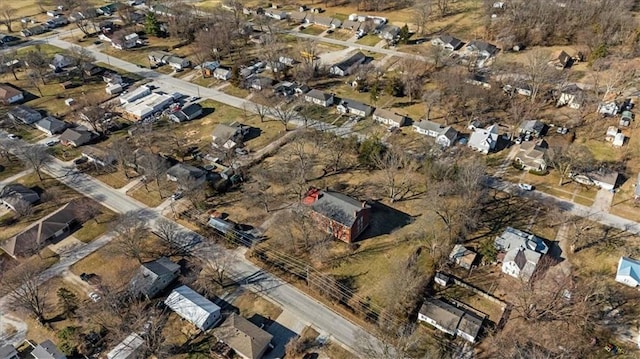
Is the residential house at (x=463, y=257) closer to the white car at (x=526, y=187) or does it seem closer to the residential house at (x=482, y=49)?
the white car at (x=526, y=187)

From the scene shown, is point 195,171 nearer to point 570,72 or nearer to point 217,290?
point 217,290

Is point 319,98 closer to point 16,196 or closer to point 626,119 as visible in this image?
point 16,196

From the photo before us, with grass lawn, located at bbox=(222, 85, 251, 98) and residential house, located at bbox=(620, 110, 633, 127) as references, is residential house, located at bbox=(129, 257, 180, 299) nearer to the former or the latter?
grass lawn, located at bbox=(222, 85, 251, 98)

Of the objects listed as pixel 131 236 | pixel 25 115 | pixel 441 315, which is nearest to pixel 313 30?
pixel 25 115

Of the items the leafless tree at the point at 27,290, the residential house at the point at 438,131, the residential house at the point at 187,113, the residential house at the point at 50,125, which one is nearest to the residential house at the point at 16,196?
the leafless tree at the point at 27,290

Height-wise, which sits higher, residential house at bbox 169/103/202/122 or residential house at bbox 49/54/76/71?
residential house at bbox 49/54/76/71

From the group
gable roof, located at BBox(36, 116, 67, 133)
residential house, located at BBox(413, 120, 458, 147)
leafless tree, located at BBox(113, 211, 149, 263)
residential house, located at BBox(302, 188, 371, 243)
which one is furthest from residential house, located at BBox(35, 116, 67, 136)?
residential house, located at BBox(413, 120, 458, 147)
